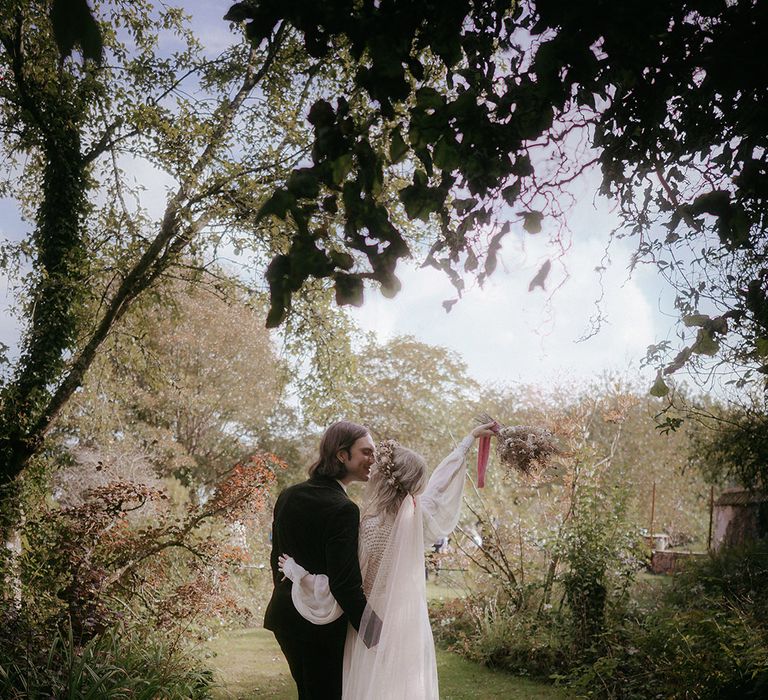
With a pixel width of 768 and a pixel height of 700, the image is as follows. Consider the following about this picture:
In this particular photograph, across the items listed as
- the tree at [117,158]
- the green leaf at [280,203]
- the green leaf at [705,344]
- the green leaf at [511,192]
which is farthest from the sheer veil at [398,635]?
the tree at [117,158]

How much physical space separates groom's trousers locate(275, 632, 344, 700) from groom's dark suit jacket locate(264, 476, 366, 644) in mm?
50

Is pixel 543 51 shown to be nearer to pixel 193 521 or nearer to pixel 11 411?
→ pixel 193 521

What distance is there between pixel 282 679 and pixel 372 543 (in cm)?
423

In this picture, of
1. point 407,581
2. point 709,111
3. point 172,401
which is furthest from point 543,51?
point 172,401

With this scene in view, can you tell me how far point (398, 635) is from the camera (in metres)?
3.36

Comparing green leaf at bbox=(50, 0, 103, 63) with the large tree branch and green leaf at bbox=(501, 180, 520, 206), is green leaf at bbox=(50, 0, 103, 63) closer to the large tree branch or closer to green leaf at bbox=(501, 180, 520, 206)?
green leaf at bbox=(501, 180, 520, 206)

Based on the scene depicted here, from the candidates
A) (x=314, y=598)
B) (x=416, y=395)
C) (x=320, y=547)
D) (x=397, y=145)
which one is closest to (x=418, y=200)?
(x=397, y=145)

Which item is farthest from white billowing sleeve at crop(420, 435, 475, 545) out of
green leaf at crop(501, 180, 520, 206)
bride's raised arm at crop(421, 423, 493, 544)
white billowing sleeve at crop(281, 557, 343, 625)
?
green leaf at crop(501, 180, 520, 206)

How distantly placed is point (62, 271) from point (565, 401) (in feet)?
57.4

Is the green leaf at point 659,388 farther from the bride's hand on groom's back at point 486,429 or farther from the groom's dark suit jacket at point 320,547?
the groom's dark suit jacket at point 320,547

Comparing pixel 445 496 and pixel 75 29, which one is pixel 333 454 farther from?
pixel 75 29

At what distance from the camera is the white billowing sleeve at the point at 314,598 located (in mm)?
3211

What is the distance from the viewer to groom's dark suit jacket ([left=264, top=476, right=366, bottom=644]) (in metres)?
3.16

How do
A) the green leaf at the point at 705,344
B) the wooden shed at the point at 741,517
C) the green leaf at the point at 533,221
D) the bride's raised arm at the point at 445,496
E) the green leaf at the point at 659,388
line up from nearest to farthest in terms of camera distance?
the green leaf at the point at 533,221 → the green leaf at the point at 705,344 → the green leaf at the point at 659,388 → the bride's raised arm at the point at 445,496 → the wooden shed at the point at 741,517
